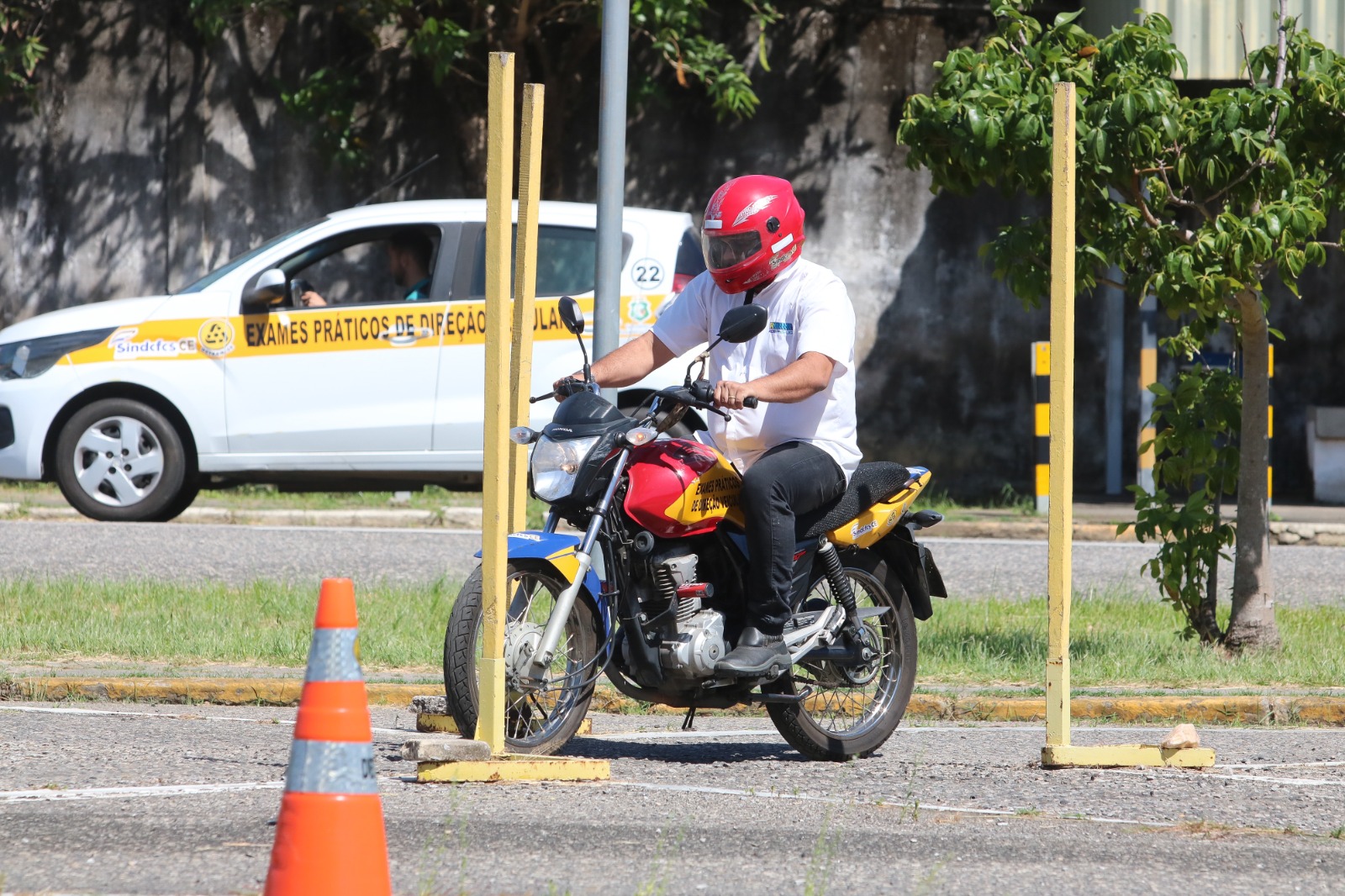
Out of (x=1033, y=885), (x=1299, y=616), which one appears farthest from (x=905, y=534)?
(x=1299, y=616)

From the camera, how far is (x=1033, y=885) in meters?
4.01

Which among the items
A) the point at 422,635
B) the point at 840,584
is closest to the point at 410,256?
the point at 422,635

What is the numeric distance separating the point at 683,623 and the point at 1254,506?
12.3 ft

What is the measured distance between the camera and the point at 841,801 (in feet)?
16.5

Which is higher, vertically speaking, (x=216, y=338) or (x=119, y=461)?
(x=216, y=338)

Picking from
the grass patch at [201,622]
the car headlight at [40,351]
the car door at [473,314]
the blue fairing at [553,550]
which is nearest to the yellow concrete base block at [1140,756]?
the blue fairing at [553,550]

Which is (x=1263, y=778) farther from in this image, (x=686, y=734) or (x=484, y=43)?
(x=484, y=43)

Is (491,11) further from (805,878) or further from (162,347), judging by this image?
(805,878)

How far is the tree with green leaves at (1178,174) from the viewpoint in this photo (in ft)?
24.1

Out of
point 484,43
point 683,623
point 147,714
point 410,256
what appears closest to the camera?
point 683,623

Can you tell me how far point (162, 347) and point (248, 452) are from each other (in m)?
0.88

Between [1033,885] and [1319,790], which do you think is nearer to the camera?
[1033,885]

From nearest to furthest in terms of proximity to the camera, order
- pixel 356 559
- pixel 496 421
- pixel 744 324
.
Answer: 1. pixel 496 421
2. pixel 744 324
3. pixel 356 559

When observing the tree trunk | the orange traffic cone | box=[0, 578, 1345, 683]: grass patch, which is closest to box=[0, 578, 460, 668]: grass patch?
box=[0, 578, 1345, 683]: grass patch
